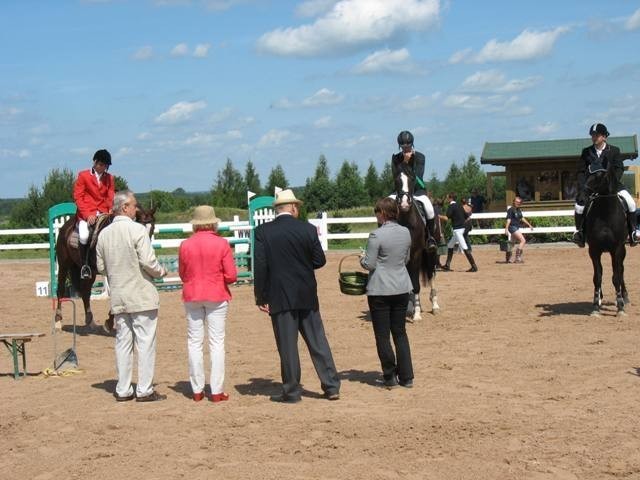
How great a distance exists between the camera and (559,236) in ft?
94.5

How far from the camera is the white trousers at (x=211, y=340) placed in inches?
327

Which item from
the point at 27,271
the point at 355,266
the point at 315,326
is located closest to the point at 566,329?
the point at 315,326

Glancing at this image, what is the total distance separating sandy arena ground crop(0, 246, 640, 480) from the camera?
634 centimetres

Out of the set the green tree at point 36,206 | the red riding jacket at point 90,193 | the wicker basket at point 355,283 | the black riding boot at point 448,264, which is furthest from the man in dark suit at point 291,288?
the green tree at point 36,206

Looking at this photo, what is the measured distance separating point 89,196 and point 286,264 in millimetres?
5562

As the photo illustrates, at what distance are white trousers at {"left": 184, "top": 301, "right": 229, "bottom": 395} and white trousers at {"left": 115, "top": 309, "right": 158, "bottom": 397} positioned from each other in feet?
1.32

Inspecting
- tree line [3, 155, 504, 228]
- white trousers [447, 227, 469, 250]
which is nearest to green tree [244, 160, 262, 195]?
tree line [3, 155, 504, 228]

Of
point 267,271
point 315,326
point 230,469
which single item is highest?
point 267,271

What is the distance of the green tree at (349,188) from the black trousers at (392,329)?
44.0 m

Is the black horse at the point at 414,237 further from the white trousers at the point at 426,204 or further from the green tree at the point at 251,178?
the green tree at the point at 251,178

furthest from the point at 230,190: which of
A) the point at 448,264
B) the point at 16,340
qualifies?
the point at 16,340

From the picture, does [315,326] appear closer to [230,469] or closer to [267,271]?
[267,271]

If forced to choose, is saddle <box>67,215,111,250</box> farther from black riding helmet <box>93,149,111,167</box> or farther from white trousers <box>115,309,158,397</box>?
white trousers <box>115,309,158,397</box>

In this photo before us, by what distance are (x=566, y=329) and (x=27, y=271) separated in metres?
17.1
